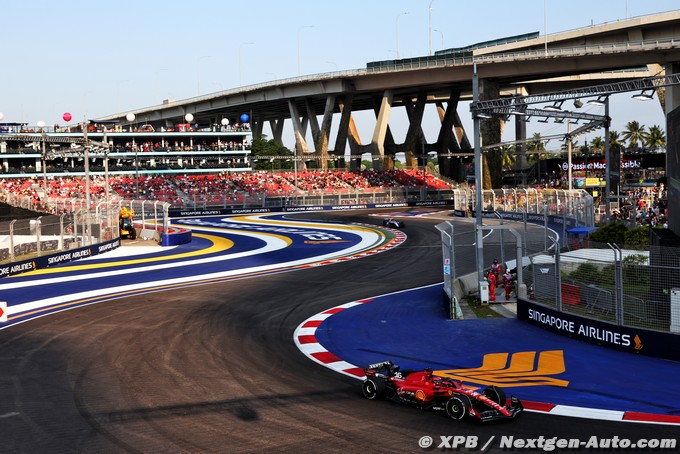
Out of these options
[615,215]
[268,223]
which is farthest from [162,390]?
[268,223]

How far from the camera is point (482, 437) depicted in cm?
1011

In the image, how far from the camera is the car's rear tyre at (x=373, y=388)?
1207 centimetres

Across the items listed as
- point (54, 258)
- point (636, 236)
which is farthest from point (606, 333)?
point (54, 258)

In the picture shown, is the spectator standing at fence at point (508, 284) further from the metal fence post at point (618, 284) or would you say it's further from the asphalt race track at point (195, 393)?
the metal fence post at point (618, 284)

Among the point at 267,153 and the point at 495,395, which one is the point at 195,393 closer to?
the point at 495,395

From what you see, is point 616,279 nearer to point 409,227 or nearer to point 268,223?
point 409,227

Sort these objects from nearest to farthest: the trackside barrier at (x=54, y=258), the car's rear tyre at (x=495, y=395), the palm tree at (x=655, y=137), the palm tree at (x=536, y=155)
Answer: the car's rear tyre at (x=495, y=395) → the trackside barrier at (x=54, y=258) → the palm tree at (x=536, y=155) → the palm tree at (x=655, y=137)

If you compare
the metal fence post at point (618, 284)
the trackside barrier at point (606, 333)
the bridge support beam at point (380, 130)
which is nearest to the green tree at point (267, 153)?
the bridge support beam at point (380, 130)

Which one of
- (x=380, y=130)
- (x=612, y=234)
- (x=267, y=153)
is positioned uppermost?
(x=380, y=130)

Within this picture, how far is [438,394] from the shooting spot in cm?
1126

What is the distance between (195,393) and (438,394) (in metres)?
4.51

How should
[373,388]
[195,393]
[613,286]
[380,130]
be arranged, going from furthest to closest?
[380,130] → [613,286] → [195,393] → [373,388]

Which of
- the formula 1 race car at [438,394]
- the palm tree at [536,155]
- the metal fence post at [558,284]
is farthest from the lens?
the palm tree at [536,155]

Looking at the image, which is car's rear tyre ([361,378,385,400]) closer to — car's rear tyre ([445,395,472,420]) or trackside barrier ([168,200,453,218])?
car's rear tyre ([445,395,472,420])
